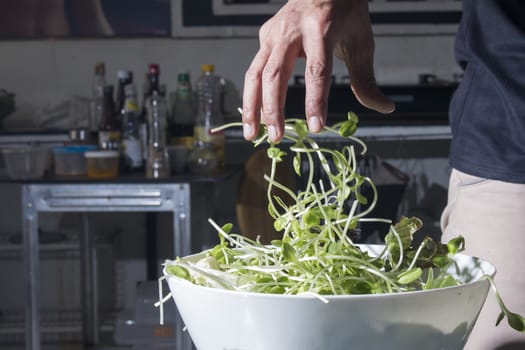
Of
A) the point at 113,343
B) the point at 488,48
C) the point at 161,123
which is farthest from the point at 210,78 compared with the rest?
the point at 488,48

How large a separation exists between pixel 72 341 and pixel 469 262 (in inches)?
111

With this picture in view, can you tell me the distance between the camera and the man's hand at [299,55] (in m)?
0.67

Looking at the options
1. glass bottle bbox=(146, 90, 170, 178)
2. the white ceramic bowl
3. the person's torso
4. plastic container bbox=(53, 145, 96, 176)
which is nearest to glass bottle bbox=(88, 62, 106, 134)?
glass bottle bbox=(146, 90, 170, 178)

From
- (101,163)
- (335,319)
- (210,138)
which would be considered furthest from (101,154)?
(335,319)

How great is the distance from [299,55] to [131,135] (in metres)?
2.27

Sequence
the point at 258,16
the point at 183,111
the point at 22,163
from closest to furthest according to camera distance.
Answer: the point at 22,163, the point at 183,111, the point at 258,16

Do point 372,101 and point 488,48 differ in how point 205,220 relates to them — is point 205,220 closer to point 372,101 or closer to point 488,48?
point 488,48

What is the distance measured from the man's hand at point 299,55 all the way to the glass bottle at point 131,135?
2.15m

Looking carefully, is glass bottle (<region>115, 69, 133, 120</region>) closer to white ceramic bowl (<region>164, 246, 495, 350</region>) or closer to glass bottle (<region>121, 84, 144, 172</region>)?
glass bottle (<region>121, 84, 144, 172</region>)

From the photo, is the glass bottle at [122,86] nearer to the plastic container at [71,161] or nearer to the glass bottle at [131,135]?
the glass bottle at [131,135]

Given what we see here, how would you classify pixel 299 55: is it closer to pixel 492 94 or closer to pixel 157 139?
pixel 492 94

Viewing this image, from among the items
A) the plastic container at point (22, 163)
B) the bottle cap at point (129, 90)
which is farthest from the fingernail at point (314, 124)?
the bottle cap at point (129, 90)

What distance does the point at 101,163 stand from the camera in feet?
8.89

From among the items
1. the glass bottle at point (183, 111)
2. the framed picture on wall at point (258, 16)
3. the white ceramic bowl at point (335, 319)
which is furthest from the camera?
the framed picture on wall at point (258, 16)
